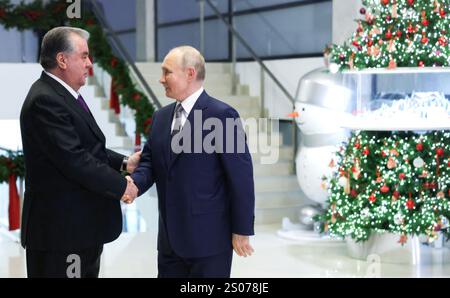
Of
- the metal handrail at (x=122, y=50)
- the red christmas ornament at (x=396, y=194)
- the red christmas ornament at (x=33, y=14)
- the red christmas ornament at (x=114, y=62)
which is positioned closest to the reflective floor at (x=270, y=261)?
the red christmas ornament at (x=396, y=194)

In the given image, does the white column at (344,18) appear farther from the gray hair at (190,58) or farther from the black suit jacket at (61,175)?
the black suit jacket at (61,175)

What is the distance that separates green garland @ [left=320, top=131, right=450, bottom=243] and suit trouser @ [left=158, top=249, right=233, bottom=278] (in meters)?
2.89

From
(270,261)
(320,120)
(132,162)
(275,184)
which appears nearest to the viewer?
(132,162)

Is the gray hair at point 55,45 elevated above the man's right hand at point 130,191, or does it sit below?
above

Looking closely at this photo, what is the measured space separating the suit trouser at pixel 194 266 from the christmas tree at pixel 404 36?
10.1 ft

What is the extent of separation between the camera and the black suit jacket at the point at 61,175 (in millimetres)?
3299

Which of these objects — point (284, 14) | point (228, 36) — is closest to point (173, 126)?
point (284, 14)

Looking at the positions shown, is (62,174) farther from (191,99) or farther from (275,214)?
(275,214)

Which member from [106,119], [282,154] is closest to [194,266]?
[282,154]

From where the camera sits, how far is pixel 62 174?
11.1ft

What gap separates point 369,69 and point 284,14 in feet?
14.3

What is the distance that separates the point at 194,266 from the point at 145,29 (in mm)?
10827

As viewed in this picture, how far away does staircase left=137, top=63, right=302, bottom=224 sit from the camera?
856 centimetres

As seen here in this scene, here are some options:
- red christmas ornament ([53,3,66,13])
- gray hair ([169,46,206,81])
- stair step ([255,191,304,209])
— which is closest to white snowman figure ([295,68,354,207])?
stair step ([255,191,304,209])
